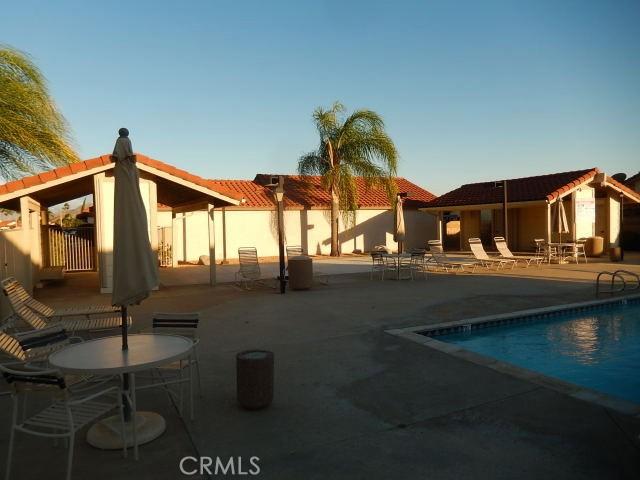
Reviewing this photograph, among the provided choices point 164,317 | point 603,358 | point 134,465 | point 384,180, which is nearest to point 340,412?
point 134,465

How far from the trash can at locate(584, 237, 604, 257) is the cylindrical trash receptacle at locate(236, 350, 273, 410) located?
20.6m

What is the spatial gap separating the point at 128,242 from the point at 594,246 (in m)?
21.6

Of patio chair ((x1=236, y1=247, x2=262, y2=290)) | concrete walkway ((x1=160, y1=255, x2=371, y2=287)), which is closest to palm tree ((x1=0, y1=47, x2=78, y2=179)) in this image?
concrete walkway ((x1=160, y1=255, x2=371, y2=287))

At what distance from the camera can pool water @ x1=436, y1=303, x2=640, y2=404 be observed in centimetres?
641

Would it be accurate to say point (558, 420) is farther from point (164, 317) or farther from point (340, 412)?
point (164, 317)

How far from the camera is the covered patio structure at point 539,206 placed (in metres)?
21.1

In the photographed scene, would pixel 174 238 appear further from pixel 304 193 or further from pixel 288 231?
pixel 304 193

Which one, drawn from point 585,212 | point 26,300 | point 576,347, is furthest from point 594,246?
point 26,300

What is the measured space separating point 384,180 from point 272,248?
6.80 m

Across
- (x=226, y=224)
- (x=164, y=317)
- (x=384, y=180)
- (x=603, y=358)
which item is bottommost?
(x=603, y=358)

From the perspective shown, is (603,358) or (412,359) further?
(603,358)

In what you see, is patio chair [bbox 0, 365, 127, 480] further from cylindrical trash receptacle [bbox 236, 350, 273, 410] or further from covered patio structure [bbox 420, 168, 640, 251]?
covered patio structure [bbox 420, 168, 640, 251]

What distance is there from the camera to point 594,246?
21.0 m

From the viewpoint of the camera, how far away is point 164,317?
5566mm
